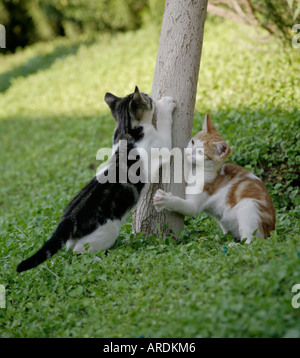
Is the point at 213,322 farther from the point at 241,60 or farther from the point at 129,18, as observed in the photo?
the point at 129,18

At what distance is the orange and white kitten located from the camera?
3932mm

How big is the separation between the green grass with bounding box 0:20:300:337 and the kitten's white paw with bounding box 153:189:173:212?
1.04 ft

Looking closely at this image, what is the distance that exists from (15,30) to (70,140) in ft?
37.8

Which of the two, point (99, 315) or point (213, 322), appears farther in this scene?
point (99, 315)

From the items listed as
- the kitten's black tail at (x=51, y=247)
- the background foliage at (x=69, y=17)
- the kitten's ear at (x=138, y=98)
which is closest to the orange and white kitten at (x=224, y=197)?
the kitten's ear at (x=138, y=98)

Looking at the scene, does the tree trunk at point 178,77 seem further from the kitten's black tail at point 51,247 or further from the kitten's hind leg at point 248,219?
the kitten's black tail at point 51,247

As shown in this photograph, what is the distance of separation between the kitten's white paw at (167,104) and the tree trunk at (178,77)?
59mm

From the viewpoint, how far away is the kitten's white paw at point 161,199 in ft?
12.9

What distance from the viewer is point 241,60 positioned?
880 centimetres

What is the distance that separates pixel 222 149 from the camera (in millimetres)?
4094

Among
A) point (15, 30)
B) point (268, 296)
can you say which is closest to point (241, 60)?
point (268, 296)

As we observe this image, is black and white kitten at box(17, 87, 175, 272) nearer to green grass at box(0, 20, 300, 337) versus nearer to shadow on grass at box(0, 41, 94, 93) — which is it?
green grass at box(0, 20, 300, 337)

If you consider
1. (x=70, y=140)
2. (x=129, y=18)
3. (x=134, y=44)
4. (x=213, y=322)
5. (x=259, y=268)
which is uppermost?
(x=129, y=18)

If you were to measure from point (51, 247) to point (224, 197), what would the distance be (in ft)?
5.47
